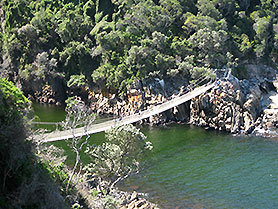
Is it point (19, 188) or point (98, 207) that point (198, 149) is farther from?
point (19, 188)

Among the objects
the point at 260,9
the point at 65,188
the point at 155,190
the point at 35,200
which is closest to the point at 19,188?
Answer: the point at 35,200

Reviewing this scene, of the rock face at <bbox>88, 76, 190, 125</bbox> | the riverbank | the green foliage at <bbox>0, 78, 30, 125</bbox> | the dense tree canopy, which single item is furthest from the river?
the green foliage at <bbox>0, 78, 30, 125</bbox>

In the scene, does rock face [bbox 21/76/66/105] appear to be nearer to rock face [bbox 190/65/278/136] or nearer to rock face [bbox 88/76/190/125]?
rock face [bbox 88/76/190/125]

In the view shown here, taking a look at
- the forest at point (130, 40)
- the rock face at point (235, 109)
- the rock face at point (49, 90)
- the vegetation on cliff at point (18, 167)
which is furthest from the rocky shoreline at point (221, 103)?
the vegetation on cliff at point (18, 167)

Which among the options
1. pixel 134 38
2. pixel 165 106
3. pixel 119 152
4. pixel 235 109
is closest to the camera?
pixel 119 152

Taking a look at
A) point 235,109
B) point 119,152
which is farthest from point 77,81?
point 119,152

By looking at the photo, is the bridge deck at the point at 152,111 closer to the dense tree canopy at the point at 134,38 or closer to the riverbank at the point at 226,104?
the riverbank at the point at 226,104

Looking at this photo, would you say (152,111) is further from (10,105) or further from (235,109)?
(10,105)
